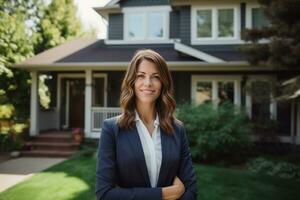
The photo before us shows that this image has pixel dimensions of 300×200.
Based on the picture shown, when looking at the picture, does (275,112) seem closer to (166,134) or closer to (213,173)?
(213,173)

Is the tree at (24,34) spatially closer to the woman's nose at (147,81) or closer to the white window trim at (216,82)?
the white window trim at (216,82)

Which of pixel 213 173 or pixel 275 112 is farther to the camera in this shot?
pixel 275 112

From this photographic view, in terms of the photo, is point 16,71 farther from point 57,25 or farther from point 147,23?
point 57,25

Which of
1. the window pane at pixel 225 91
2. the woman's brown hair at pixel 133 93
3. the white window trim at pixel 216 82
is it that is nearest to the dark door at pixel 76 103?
the white window trim at pixel 216 82

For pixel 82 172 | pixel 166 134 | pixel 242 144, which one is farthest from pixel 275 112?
pixel 166 134

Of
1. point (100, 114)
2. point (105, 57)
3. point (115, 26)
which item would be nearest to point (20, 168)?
point (100, 114)

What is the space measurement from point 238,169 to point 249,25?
5.93 m

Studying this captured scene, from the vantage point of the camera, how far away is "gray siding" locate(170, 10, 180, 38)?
15394mm

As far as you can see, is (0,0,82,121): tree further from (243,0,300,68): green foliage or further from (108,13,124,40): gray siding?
(243,0,300,68): green foliage

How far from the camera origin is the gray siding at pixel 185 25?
14586 millimetres

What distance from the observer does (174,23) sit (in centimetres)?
1545

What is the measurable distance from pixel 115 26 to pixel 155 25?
1.76 meters

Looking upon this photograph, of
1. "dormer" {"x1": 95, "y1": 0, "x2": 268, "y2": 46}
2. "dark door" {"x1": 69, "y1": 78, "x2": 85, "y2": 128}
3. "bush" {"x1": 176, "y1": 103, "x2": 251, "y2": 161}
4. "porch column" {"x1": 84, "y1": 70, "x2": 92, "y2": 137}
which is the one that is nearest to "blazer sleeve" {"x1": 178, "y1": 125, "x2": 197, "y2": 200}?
"bush" {"x1": 176, "y1": 103, "x2": 251, "y2": 161}

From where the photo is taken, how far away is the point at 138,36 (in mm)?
15531
